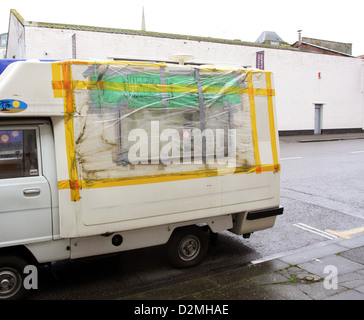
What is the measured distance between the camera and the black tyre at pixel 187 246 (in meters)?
4.36

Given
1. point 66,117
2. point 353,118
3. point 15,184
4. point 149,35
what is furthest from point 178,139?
point 353,118

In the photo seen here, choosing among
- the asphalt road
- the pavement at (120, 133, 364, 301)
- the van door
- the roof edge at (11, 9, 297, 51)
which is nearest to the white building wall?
the roof edge at (11, 9, 297, 51)

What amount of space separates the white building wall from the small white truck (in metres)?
14.6

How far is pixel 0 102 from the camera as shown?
337 centimetres

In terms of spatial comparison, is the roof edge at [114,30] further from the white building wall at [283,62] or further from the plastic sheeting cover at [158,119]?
the plastic sheeting cover at [158,119]

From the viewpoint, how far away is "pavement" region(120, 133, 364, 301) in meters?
3.75

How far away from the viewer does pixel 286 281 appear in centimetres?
407

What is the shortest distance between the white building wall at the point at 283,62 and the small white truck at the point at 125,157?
14.6 m

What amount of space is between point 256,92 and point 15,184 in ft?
10.0

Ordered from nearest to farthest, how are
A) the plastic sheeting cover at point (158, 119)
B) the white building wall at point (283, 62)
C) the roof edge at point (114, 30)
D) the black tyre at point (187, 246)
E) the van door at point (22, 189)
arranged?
the van door at point (22, 189) < the plastic sheeting cover at point (158, 119) < the black tyre at point (187, 246) < the roof edge at point (114, 30) < the white building wall at point (283, 62)

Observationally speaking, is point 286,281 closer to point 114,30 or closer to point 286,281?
point 286,281

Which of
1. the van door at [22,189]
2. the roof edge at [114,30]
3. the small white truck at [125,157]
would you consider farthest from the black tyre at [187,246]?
the roof edge at [114,30]

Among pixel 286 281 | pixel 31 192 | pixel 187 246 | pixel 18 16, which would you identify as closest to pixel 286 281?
pixel 286 281
